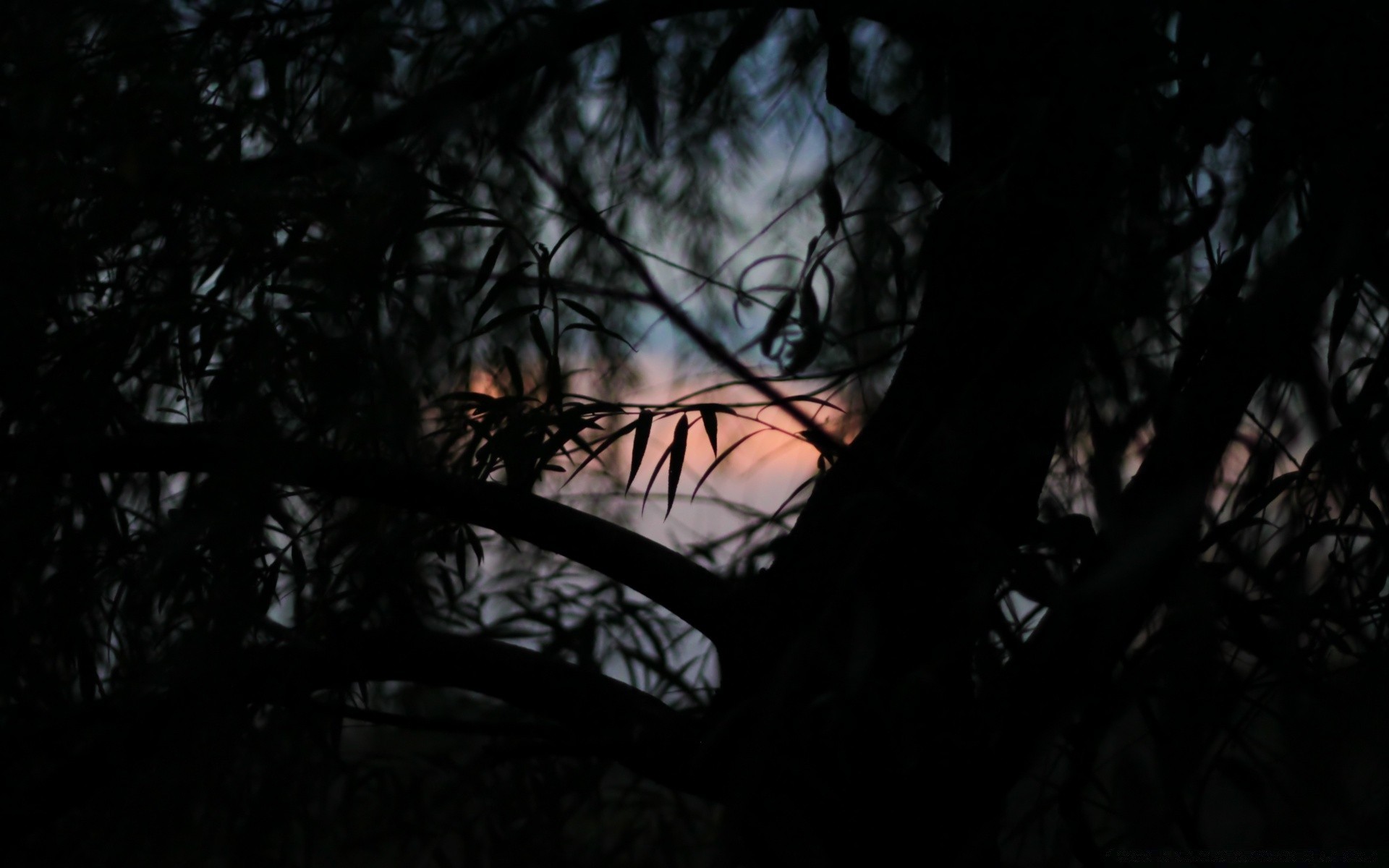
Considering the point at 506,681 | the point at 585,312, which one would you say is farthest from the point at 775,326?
the point at 506,681

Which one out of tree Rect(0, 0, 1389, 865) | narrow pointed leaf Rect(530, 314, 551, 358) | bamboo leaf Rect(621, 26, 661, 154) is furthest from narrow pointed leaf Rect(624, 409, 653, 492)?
bamboo leaf Rect(621, 26, 661, 154)

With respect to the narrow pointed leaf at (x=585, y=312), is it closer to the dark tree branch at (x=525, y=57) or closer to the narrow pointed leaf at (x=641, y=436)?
the narrow pointed leaf at (x=641, y=436)

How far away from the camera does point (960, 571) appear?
3.23 feet

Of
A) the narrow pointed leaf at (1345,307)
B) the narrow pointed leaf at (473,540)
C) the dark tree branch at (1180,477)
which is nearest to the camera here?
the dark tree branch at (1180,477)

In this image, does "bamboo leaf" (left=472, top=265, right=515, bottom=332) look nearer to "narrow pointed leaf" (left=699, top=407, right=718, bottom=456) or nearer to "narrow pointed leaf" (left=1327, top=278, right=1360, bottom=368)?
"narrow pointed leaf" (left=699, top=407, right=718, bottom=456)

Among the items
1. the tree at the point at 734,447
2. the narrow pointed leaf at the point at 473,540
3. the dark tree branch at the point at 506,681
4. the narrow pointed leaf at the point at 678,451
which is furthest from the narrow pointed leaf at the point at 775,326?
the narrow pointed leaf at the point at 473,540

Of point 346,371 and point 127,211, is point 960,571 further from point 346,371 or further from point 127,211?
point 127,211

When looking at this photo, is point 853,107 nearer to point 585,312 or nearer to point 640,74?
point 640,74

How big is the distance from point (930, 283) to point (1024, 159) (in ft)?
0.77

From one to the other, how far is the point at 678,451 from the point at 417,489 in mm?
243

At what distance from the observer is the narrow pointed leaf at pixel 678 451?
0.97 metres

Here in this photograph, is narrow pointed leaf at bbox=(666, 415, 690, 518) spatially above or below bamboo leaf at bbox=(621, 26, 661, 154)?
below

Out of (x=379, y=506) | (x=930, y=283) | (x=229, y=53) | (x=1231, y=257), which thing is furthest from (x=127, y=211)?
(x=1231, y=257)

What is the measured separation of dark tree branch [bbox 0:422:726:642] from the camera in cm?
98
